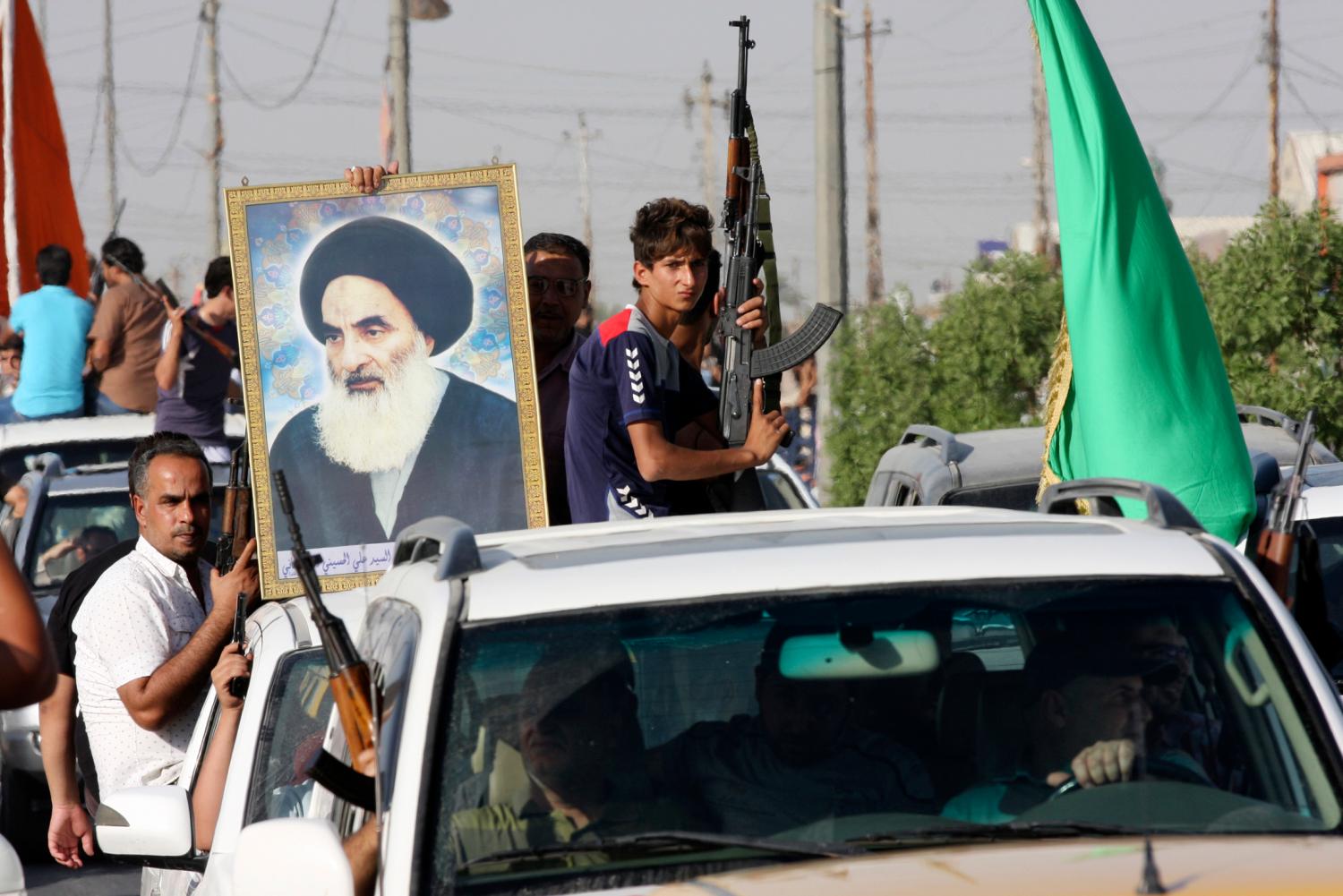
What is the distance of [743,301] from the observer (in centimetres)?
673

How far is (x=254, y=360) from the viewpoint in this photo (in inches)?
269

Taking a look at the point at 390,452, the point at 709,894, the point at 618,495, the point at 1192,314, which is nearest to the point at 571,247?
the point at 390,452

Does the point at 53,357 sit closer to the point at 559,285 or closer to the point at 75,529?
the point at 75,529

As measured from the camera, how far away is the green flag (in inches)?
248

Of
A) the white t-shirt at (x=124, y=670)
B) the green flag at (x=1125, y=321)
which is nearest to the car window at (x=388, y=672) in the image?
the white t-shirt at (x=124, y=670)

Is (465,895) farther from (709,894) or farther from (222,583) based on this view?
(222,583)

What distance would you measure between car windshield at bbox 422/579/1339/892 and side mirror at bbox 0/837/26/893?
39.0 inches

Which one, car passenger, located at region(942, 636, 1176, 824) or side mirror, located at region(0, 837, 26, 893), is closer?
car passenger, located at region(942, 636, 1176, 824)

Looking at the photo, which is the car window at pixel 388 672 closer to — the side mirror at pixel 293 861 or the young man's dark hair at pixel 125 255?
the side mirror at pixel 293 861

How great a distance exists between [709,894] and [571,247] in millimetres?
4851

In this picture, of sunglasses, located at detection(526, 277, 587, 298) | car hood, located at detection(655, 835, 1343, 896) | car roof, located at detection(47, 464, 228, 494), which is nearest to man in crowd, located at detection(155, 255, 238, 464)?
car roof, located at detection(47, 464, 228, 494)

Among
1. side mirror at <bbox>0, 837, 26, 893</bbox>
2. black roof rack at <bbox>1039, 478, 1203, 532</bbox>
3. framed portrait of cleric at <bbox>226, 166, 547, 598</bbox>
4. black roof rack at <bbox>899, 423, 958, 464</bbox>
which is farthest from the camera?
black roof rack at <bbox>899, 423, 958, 464</bbox>

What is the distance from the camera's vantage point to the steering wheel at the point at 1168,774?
11.0ft

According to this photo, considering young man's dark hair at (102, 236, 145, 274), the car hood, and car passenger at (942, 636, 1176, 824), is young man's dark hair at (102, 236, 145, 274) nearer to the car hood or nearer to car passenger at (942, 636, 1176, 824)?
car passenger at (942, 636, 1176, 824)
